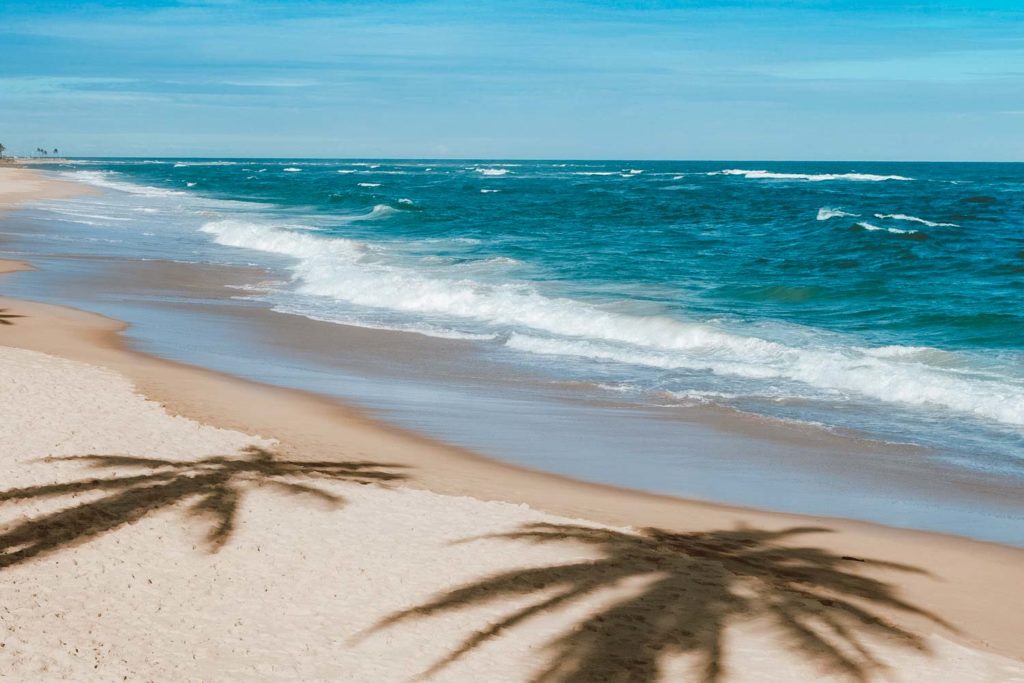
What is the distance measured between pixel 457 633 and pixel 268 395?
277 inches

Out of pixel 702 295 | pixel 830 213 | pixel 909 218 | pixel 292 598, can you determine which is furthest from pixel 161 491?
pixel 830 213

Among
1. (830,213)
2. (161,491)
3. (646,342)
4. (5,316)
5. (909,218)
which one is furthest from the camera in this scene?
(830,213)

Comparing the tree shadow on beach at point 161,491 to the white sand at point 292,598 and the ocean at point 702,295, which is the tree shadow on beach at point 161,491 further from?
the ocean at point 702,295

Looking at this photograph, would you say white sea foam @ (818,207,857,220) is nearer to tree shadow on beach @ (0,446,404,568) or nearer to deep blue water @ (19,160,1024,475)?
deep blue water @ (19,160,1024,475)

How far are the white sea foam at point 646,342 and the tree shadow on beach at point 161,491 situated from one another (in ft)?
24.2

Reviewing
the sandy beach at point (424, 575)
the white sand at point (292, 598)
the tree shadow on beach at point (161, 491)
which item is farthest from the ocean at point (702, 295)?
the white sand at point (292, 598)

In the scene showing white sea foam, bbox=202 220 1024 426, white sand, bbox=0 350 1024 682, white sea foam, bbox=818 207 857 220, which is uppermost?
white sea foam, bbox=818 207 857 220

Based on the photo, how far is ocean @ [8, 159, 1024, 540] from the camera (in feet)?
45.4

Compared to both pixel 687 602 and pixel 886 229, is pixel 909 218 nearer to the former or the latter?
pixel 886 229

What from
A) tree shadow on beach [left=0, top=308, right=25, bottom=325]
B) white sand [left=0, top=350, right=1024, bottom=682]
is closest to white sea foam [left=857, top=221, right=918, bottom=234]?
tree shadow on beach [left=0, top=308, right=25, bottom=325]

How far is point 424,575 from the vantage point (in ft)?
24.0

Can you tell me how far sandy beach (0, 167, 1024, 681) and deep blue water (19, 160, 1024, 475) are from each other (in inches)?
157

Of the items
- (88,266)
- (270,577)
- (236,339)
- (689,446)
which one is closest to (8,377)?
(236,339)

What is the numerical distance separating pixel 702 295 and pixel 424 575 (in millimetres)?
17298
